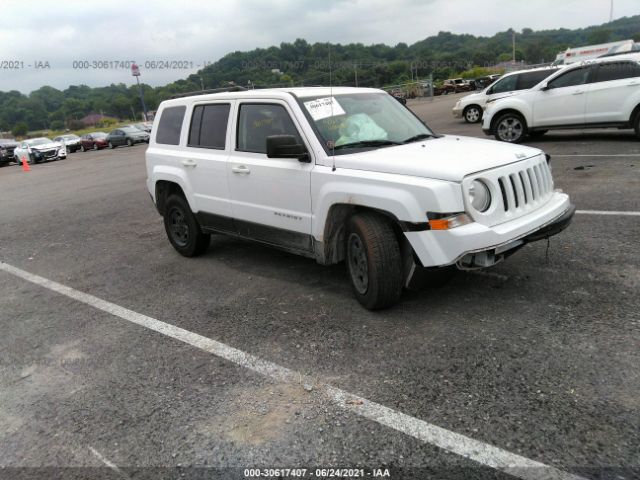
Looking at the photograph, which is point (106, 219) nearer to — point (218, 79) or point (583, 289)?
point (218, 79)

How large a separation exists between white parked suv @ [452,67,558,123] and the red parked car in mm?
26071

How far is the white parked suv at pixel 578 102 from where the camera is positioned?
34.0 ft

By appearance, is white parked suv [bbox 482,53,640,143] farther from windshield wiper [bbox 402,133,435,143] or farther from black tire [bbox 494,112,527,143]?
windshield wiper [bbox 402,133,435,143]

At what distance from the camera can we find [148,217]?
360 inches

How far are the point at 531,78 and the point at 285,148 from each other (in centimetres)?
1202

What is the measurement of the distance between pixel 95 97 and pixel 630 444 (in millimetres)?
81254

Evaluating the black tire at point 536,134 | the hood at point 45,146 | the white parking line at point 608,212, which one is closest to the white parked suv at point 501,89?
the black tire at point 536,134

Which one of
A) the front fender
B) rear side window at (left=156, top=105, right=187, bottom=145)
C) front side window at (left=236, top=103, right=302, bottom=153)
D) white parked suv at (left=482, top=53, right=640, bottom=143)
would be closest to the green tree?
white parked suv at (left=482, top=53, right=640, bottom=143)

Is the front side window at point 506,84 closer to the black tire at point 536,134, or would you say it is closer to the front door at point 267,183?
the black tire at point 536,134

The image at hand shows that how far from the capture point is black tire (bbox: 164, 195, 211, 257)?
237 inches

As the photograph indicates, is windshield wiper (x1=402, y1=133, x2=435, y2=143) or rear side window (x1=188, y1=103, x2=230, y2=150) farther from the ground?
rear side window (x1=188, y1=103, x2=230, y2=150)

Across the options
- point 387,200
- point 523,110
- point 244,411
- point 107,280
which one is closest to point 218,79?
point 107,280

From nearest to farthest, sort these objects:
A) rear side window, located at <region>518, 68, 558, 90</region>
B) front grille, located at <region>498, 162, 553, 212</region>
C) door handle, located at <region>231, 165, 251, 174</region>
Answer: front grille, located at <region>498, 162, 553, 212</region>
door handle, located at <region>231, 165, 251, 174</region>
rear side window, located at <region>518, 68, 558, 90</region>

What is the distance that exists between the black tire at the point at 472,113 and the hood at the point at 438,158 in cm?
1478
